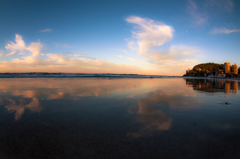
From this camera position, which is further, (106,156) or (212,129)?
(212,129)

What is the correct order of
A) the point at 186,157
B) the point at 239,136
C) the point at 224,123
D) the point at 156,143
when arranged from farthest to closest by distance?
the point at 224,123
the point at 239,136
the point at 156,143
the point at 186,157

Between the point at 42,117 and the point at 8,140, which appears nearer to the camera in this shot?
the point at 8,140

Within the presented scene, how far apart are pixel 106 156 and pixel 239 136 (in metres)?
3.17

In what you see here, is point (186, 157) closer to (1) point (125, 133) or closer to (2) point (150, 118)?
(1) point (125, 133)

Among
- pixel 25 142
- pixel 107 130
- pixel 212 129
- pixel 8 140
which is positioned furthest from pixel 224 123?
pixel 8 140

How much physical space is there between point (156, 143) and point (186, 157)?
579mm

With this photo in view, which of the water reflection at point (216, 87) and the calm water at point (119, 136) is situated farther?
the water reflection at point (216, 87)

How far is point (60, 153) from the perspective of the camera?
7.68 ft

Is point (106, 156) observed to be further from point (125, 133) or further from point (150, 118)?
point (150, 118)

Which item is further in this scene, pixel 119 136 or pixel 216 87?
pixel 216 87

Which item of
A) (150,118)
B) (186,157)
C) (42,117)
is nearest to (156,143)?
(186,157)

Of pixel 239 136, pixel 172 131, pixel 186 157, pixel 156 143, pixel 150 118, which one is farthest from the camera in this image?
pixel 150 118

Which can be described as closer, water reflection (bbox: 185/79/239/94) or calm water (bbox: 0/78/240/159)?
calm water (bbox: 0/78/240/159)

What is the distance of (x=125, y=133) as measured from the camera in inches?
120
